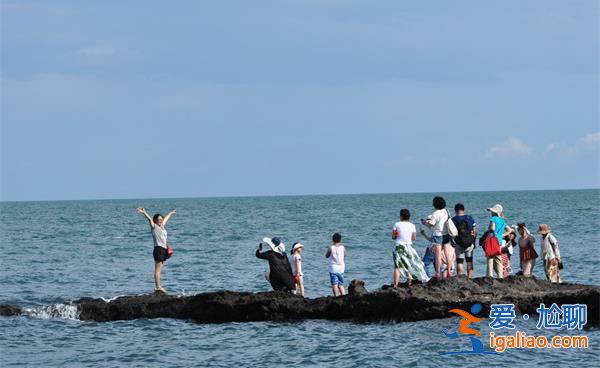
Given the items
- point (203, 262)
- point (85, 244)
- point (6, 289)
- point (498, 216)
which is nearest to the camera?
point (498, 216)

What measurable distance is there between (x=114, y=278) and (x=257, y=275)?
5.13 meters

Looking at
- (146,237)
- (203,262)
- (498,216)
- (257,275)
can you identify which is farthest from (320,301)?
(146,237)

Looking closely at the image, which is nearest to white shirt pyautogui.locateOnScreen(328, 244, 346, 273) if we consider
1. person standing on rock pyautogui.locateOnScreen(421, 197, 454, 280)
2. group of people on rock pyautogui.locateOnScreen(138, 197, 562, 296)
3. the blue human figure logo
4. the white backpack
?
group of people on rock pyautogui.locateOnScreen(138, 197, 562, 296)

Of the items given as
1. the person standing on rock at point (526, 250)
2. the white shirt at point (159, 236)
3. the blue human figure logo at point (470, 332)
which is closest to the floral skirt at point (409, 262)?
the blue human figure logo at point (470, 332)

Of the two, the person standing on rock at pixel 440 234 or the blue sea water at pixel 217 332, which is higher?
the person standing on rock at pixel 440 234

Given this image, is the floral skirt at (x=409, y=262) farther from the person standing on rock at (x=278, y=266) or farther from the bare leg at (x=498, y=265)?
the person standing on rock at (x=278, y=266)

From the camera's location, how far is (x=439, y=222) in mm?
19438

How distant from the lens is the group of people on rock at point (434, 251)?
1950 centimetres

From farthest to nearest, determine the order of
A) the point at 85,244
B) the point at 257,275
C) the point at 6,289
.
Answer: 1. the point at 85,244
2. the point at 257,275
3. the point at 6,289

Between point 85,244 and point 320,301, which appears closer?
point 320,301

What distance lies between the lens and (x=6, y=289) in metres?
28.5

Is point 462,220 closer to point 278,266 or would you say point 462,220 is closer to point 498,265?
point 498,265

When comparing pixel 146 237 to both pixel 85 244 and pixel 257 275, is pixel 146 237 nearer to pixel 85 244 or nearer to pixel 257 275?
pixel 85 244

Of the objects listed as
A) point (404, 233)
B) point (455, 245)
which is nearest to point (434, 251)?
point (455, 245)
